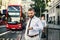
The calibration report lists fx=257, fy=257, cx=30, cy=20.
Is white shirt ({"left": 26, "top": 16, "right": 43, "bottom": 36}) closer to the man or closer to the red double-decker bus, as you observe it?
the man

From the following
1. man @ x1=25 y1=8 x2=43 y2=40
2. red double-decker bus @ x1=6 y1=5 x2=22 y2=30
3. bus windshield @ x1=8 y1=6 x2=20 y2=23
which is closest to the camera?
man @ x1=25 y1=8 x2=43 y2=40

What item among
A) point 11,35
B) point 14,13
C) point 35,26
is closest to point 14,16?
point 14,13

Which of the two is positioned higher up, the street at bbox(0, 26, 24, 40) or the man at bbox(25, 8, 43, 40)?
the man at bbox(25, 8, 43, 40)

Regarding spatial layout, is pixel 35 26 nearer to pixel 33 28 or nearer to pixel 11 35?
pixel 33 28

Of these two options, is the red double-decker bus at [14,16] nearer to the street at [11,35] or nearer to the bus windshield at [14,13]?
the bus windshield at [14,13]

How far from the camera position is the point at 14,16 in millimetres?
34156

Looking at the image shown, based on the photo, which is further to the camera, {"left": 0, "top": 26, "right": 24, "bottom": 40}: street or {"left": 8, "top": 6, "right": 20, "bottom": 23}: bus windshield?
{"left": 8, "top": 6, "right": 20, "bottom": 23}: bus windshield

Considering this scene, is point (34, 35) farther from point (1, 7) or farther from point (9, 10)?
point (1, 7)

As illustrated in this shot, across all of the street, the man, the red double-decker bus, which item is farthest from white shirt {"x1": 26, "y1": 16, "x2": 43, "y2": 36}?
the red double-decker bus

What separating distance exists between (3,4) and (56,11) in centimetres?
3202

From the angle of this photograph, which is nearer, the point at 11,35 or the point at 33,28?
the point at 33,28

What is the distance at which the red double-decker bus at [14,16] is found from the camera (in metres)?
34.4

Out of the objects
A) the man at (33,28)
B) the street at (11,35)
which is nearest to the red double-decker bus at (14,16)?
the street at (11,35)

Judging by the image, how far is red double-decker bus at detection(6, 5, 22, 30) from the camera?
34375mm
